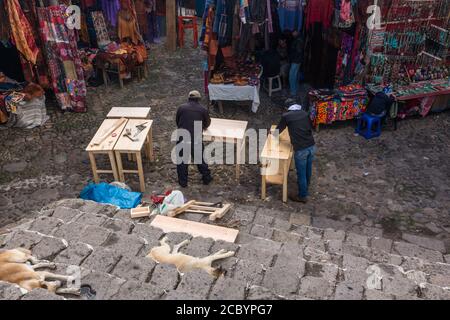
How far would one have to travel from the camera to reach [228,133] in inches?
282

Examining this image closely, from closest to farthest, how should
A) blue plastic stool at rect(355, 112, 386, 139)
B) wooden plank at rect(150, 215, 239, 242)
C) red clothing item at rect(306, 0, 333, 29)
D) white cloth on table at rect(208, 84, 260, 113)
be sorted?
wooden plank at rect(150, 215, 239, 242), blue plastic stool at rect(355, 112, 386, 139), red clothing item at rect(306, 0, 333, 29), white cloth on table at rect(208, 84, 260, 113)

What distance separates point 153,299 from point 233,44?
288 inches

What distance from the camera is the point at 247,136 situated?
351 inches

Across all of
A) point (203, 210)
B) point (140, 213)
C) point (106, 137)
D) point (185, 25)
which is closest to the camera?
point (140, 213)

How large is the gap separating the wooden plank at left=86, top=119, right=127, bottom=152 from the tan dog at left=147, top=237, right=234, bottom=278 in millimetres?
3075

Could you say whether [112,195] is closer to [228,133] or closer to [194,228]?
[194,228]

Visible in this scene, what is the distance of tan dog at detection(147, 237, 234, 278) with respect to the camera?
12.4 ft

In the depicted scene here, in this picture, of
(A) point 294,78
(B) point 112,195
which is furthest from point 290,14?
(B) point 112,195

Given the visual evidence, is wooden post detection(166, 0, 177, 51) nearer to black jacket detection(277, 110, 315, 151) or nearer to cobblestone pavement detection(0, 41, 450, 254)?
cobblestone pavement detection(0, 41, 450, 254)

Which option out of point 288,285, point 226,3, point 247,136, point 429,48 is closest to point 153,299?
point 288,285

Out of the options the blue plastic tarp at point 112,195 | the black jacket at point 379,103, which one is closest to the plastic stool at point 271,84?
the black jacket at point 379,103

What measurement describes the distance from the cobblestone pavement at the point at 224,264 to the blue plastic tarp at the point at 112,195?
819 mm

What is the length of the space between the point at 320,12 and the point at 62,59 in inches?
229

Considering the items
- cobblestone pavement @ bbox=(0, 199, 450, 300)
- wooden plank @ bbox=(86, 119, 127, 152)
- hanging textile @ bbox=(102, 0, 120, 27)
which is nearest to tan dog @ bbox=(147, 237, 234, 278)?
cobblestone pavement @ bbox=(0, 199, 450, 300)
